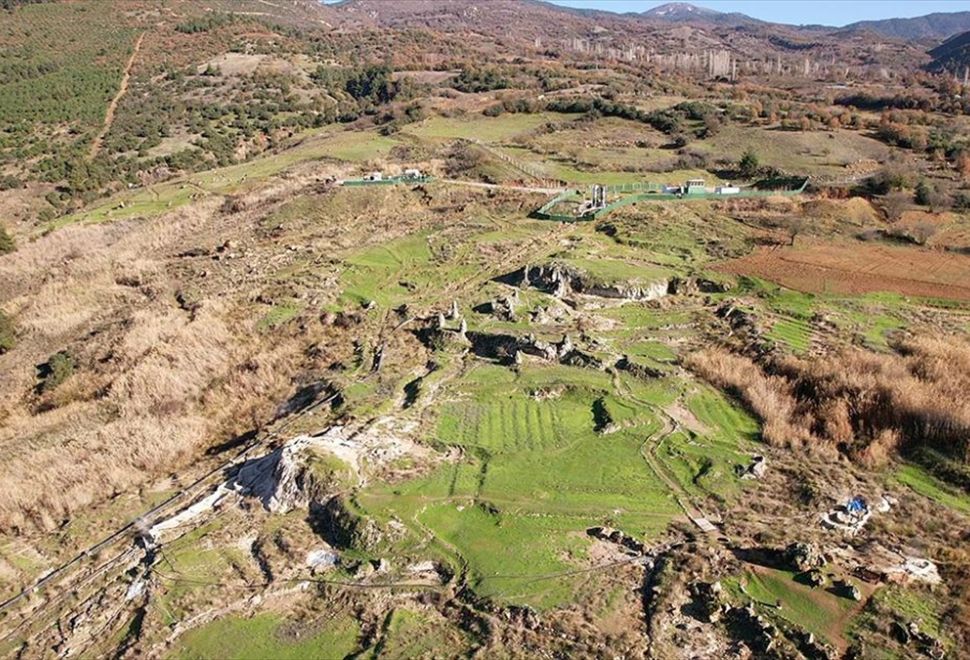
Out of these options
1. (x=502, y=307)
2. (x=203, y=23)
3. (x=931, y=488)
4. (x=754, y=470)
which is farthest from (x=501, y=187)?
(x=203, y=23)

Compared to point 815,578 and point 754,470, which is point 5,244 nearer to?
point 754,470

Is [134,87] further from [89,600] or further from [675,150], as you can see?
[89,600]

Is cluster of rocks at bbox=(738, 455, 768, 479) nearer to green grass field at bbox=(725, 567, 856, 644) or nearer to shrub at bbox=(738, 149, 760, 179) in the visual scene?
green grass field at bbox=(725, 567, 856, 644)

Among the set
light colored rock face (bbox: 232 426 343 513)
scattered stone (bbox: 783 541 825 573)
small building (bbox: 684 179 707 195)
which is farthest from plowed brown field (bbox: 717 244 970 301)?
light colored rock face (bbox: 232 426 343 513)

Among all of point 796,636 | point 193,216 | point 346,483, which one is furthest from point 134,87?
point 796,636

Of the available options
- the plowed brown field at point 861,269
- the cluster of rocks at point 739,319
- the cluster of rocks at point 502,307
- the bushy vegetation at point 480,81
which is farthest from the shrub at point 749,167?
the bushy vegetation at point 480,81
